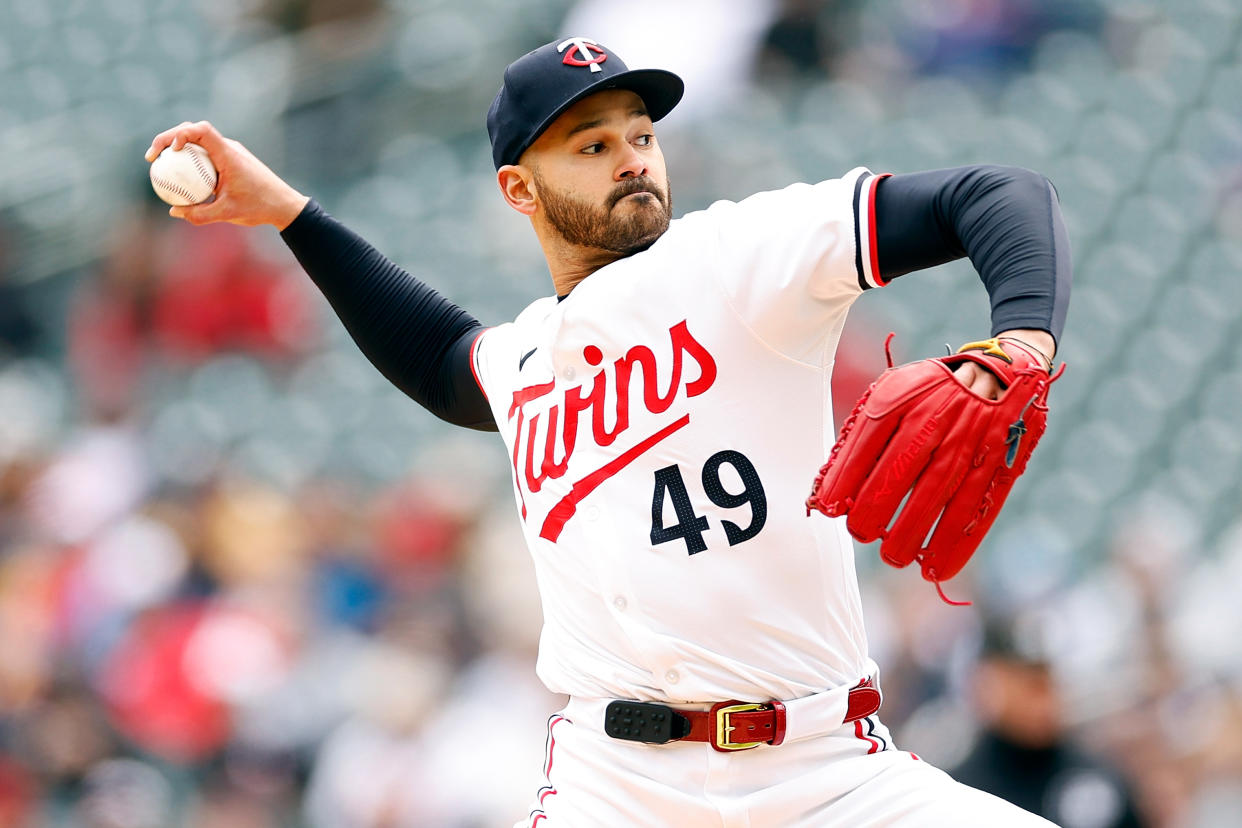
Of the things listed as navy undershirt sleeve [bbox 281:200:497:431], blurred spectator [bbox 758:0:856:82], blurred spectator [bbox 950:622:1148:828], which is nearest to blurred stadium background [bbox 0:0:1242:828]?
blurred spectator [bbox 758:0:856:82]

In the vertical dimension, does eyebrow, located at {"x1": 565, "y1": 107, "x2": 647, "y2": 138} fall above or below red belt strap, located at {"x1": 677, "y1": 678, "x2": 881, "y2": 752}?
above

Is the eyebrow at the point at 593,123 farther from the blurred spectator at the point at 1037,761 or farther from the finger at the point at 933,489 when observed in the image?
the blurred spectator at the point at 1037,761

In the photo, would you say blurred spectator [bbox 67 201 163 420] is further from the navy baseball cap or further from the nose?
the nose

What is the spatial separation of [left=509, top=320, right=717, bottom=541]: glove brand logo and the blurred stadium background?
2533 mm

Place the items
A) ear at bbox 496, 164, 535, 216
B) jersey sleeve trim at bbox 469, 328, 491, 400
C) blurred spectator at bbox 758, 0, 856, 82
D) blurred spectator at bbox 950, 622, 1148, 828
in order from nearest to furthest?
ear at bbox 496, 164, 535, 216 → jersey sleeve trim at bbox 469, 328, 491, 400 → blurred spectator at bbox 950, 622, 1148, 828 → blurred spectator at bbox 758, 0, 856, 82

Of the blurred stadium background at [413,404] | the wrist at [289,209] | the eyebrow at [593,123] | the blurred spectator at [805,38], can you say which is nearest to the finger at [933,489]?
the eyebrow at [593,123]

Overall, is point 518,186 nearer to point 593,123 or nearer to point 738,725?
point 593,123

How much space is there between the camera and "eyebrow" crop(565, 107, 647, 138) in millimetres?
2477

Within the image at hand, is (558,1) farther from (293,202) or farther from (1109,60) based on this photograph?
(293,202)

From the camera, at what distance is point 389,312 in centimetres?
296

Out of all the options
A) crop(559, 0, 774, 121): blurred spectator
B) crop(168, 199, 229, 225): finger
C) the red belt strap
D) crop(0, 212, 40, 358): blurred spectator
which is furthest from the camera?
crop(0, 212, 40, 358): blurred spectator

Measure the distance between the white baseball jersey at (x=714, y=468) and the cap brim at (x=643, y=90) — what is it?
279mm

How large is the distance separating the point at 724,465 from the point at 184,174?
1.27 m

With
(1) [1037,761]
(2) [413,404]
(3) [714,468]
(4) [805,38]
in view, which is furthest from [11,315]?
(3) [714,468]
